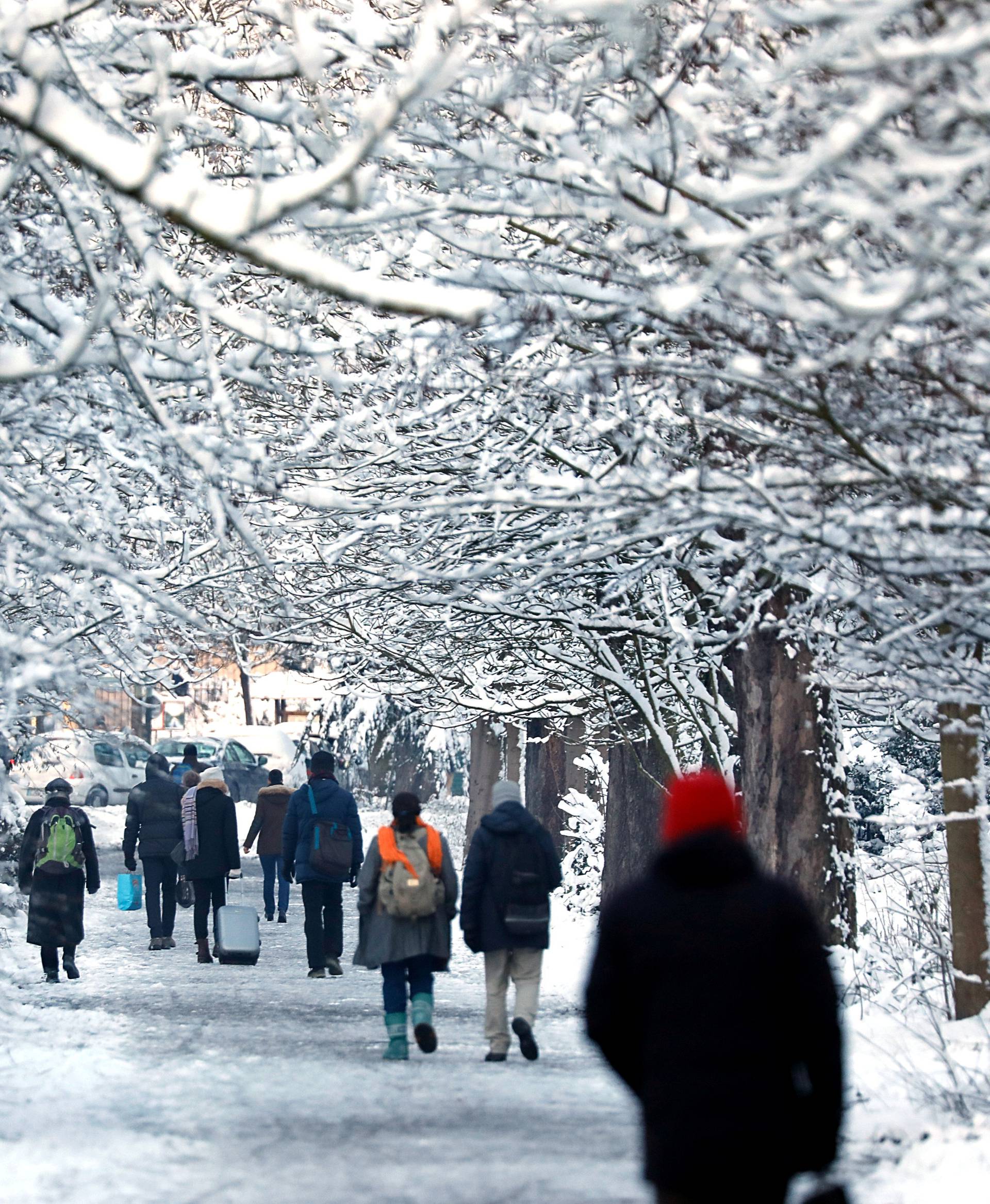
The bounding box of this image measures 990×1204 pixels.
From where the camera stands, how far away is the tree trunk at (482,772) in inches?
1048

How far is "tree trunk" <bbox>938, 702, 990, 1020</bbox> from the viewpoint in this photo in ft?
30.5

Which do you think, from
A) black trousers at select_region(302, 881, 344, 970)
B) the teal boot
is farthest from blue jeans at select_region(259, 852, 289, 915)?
the teal boot

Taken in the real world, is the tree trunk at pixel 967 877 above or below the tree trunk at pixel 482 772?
below

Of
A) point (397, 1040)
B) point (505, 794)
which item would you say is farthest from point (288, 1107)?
point (505, 794)

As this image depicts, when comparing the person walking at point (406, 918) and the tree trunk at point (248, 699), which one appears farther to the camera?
the tree trunk at point (248, 699)

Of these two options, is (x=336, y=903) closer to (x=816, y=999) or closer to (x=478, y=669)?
(x=478, y=669)

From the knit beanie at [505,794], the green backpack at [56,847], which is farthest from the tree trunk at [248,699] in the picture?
the knit beanie at [505,794]

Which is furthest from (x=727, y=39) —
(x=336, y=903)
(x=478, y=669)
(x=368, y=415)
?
(x=478, y=669)

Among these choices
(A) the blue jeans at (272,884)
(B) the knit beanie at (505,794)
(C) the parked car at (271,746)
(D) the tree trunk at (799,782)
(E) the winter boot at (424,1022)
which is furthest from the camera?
(C) the parked car at (271,746)

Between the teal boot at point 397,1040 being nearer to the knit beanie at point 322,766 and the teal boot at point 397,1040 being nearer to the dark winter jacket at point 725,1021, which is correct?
the knit beanie at point 322,766

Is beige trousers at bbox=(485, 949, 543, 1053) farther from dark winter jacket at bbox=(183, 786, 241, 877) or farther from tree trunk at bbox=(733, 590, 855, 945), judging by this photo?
dark winter jacket at bbox=(183, 786, 241, 877)

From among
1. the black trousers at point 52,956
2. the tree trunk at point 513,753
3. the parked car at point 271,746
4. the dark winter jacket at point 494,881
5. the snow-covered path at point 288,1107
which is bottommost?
the snow-covered path at point 288,1107

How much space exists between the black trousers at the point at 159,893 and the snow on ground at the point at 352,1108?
341 centimetres

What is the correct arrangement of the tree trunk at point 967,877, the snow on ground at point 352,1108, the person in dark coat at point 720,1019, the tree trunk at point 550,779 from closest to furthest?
the person in dark coat at point 720,1019 → the snow on ground at point 352,1108 → the tree trunk at point 967,877 → the tree trunk at point 550,779
